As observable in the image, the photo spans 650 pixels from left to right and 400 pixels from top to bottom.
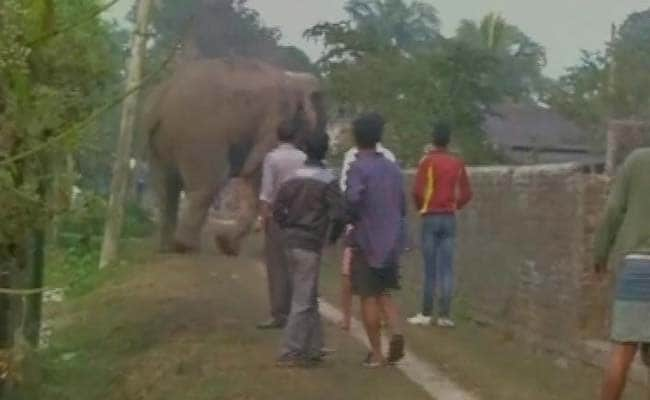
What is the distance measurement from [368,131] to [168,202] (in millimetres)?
10433

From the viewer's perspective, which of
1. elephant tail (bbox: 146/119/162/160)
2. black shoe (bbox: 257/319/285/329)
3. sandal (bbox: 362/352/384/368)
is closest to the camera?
sandal (bbox: 362/352/384/368)

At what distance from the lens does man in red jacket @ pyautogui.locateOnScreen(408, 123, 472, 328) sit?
13.5 metres

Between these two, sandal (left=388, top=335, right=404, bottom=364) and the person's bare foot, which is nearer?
sandal (left=388, top=335, right=404, bottom=364)

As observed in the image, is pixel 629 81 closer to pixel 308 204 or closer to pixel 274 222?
pixel 274 222

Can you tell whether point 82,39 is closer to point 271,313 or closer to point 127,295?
point 271,313

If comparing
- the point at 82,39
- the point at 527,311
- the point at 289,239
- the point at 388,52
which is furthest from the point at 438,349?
the point at 388,52

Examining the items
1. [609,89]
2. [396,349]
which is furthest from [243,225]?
[609,89]

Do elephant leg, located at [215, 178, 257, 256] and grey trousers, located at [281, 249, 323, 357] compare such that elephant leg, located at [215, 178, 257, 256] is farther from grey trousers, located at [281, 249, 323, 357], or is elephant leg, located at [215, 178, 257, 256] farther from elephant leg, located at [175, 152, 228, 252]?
grey trousers, located at [281, 249, 323, 357]

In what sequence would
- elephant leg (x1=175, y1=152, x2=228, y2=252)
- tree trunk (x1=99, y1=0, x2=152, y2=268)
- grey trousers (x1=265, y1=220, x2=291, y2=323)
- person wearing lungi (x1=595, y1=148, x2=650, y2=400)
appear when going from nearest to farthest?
person wearing lungi (x1=595, y1=148, x2=650, y2=400)
grey trousers (x1=265, y1=220, x2=291, y2=323)
elephant leg (x1=175, y1=152, x2=228, y2=252)
tree trunk (x1=99, y1=0, x2=152, y2=268)

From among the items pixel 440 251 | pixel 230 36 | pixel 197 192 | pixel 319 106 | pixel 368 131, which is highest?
pixel 230 36

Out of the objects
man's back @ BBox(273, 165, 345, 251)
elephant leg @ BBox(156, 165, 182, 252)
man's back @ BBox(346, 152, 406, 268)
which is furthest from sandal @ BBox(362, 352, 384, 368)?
elephant leg @ BBox(156, 165, 182, 252)

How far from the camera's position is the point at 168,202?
21047 mm

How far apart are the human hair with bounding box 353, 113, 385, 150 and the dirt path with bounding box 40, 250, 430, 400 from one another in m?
1.58

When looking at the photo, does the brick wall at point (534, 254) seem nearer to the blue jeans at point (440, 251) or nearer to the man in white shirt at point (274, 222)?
the blue jeans at point (440, 251)
